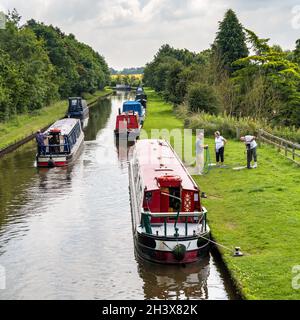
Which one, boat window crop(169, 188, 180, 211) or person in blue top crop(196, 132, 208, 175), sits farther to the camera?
person in blue top crop(196, 132, 208, 175)

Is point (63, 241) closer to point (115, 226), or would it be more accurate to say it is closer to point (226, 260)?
point (115, 226)

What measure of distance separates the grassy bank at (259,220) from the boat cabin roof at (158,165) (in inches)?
63.4

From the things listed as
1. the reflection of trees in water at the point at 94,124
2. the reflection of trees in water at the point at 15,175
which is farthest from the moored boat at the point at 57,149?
the reflection of trees in water at the point at 94,124

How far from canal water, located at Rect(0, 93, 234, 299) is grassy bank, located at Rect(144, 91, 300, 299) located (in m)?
0.99

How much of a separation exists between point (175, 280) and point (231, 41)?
53.4 metres

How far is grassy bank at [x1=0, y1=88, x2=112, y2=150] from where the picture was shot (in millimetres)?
38969

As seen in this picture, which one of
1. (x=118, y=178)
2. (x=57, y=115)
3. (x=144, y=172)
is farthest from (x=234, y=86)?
(x=144, y=172)

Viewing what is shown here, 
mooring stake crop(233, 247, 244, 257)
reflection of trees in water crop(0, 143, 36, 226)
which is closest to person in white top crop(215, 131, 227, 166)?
reflection of trees in water crop(0, 143, 36, 226)

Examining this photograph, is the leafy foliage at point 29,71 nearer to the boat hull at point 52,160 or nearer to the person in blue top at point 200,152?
the boat hull at point 52,160

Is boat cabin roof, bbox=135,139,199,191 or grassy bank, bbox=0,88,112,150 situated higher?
boat cabin roof, bbox=135,139,199,191

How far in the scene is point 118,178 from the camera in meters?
27.0

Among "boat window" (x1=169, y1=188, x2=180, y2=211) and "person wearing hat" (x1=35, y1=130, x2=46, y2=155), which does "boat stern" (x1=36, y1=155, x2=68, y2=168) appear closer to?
"person wearing hat" (x1=35, y1=130, x2=46, y2=155)

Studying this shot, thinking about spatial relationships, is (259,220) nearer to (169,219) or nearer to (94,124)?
(169,219)
